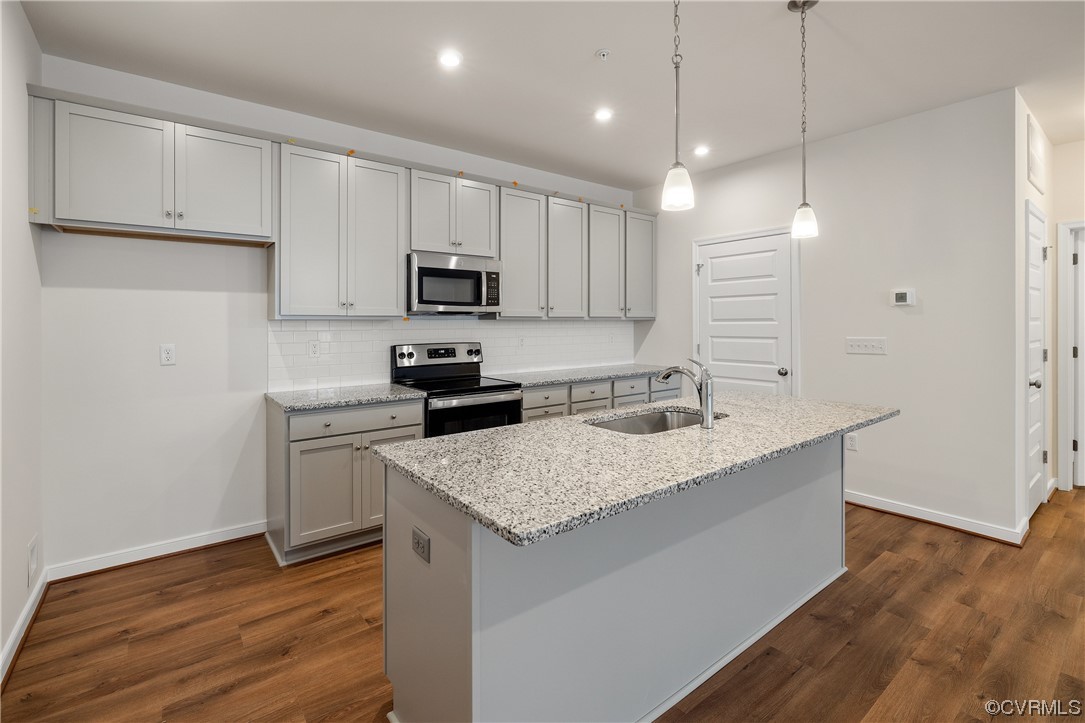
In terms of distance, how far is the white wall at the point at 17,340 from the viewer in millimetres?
2004

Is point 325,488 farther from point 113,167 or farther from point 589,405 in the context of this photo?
point 589,405

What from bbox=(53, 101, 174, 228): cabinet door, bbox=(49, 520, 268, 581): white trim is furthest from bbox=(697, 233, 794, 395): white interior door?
bbox=(53, 101, 174, 228): cabinet door

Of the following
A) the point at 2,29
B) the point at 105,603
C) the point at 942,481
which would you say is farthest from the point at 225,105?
the point at 942,481

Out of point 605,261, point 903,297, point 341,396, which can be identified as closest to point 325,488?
point 341,396

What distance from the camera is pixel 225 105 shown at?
10.2 ft

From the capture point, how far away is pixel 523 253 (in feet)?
13.6

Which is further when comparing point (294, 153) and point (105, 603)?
point (294, 153)

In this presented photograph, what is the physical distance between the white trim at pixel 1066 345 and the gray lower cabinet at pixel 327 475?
479cm

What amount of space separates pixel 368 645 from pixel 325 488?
1054mm

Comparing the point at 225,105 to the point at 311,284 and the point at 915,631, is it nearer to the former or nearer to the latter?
the point at 311,284

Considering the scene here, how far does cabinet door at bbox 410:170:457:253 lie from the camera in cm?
349

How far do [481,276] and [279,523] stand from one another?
205 cm

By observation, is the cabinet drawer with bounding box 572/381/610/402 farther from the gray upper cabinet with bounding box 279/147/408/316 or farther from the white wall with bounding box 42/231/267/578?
the white wall with bounding box 42/231/267/578

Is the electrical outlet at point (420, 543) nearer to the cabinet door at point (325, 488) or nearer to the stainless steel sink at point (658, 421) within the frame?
the stainless steel sink at point (658, 421)
